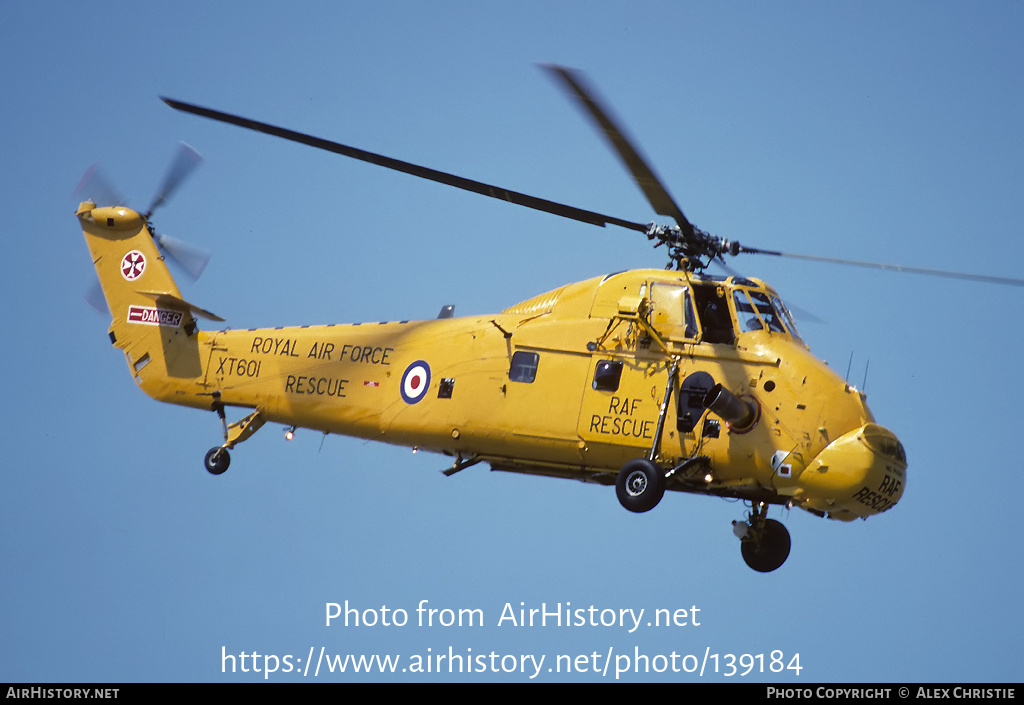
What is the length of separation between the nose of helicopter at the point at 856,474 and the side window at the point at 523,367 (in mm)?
3960

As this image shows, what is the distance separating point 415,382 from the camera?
19.2 metres

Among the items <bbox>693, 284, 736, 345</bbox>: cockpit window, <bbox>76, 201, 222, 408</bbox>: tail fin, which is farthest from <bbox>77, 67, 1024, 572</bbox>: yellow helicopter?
<bbox>76, 201, 222, 408</bbox>: tail fin

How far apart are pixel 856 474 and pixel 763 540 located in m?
2.34

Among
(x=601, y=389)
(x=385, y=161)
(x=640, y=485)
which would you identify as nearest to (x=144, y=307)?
(x=385, y=161)

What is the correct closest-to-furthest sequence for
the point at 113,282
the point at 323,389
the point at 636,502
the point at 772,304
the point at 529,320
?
the point at 636,502, the point at 772,304, the point at 529,320, the point at 323,389, the point at 113,282

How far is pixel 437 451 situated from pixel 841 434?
6.00 metres

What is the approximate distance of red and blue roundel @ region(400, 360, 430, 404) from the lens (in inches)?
753

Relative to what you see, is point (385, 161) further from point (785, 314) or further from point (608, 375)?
point (785, 314)

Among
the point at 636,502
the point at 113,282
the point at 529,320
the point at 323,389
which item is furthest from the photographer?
the point at 113,282

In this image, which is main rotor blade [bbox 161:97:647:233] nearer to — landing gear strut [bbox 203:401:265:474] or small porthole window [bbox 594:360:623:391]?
small porthole window [bbox 594:360:623:391]

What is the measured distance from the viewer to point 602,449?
17.4 meters

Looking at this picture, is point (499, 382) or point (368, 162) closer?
point (368, 162)

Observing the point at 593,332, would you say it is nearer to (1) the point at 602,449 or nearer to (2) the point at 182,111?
(1) the point at 602,449

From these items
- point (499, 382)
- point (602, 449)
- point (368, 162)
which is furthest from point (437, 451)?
point (368, 162)
